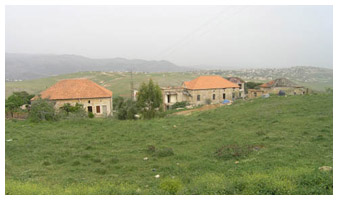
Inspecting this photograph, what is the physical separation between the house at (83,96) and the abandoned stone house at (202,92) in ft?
39.9

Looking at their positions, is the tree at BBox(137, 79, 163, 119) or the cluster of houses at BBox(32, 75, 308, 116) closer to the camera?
the tree at BBox(137, 79, 163, 119)

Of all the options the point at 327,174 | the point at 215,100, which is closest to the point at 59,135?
the point at 327,174

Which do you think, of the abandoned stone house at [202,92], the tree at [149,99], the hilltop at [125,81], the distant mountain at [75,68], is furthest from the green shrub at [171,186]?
the distant mountain at [75,68]

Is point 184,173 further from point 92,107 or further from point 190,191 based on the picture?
point 92,107

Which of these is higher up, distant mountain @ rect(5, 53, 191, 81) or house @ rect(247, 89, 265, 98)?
distant mountain @ rect(5, 53, 191, 81)

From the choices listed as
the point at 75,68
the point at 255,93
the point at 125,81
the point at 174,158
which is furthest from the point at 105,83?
the point at 174,158

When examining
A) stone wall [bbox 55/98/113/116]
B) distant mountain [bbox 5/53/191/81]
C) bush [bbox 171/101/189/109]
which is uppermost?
distant mountain [bbox 5/53/191/81]

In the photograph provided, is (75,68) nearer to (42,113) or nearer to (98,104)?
(98,104)

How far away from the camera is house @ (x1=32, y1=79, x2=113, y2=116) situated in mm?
27773

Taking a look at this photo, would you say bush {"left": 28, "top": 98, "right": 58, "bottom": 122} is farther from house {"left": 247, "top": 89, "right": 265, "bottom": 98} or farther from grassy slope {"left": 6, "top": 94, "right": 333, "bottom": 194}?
house {"left": 247, "top": 89, "right": 265, "bottom": 98}

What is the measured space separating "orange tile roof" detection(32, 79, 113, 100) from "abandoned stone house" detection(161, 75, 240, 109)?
493 inches

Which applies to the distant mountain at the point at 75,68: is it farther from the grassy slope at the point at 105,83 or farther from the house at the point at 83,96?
the house at the point at 83,96

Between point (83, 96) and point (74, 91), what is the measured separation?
1.41 m

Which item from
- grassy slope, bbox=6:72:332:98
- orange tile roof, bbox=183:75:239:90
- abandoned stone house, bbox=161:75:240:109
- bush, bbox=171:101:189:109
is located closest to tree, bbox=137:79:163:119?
Result: bush, bbox=171:101:189:109
